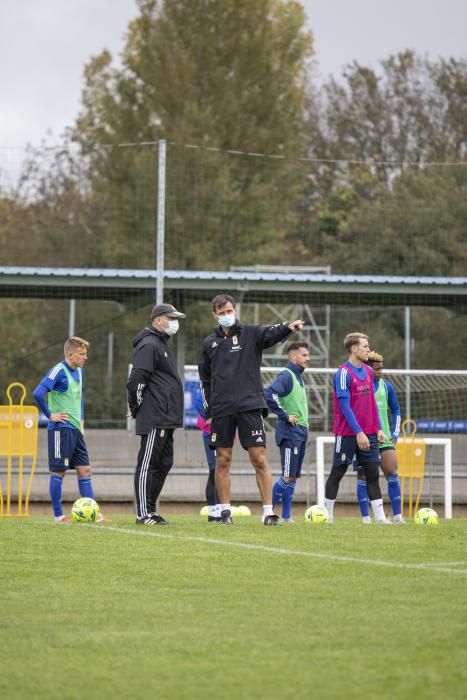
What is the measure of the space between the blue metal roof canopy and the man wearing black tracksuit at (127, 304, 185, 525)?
8.25 m

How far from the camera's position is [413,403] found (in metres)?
23.3

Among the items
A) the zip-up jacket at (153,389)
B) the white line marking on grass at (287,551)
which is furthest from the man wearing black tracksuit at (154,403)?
the white line marking on grass at (287,551)

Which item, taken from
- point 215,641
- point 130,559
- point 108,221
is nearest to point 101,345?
point 108,221

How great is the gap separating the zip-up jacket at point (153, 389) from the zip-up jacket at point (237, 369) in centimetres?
38

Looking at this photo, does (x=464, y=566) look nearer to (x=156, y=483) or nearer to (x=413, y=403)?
(x=156, y=483)

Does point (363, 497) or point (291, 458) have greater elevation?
point (291, 458)

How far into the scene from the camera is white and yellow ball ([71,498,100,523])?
469 inches

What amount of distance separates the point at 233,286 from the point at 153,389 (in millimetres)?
8851

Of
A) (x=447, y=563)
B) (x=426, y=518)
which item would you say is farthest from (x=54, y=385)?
(x=447, y=563)

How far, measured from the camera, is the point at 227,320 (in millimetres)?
10602

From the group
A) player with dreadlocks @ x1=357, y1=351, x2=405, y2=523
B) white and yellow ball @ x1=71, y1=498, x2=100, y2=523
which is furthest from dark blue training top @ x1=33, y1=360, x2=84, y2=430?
player with dreadlocks @ x1=357, y1=351, x2=405, y2=523

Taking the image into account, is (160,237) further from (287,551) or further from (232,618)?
(232,618)

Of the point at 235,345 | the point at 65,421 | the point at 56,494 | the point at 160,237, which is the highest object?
the point at 160,237

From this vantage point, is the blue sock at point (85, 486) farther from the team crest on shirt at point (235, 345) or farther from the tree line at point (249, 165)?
the tree line at point (249, 165)
